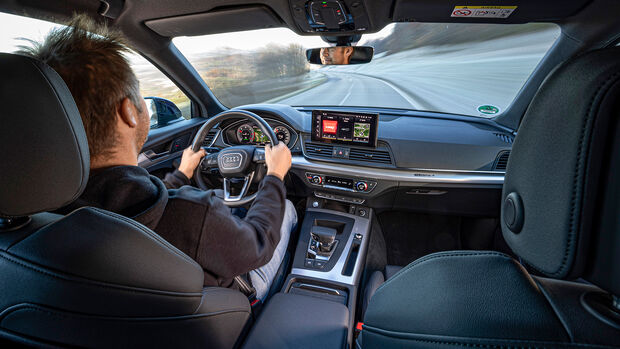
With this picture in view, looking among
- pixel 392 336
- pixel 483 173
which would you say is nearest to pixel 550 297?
pixel 392 336

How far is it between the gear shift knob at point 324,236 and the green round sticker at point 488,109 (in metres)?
1.85

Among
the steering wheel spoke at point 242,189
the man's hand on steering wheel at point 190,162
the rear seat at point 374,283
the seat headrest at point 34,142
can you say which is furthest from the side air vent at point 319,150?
the seat headrest at point 34,142

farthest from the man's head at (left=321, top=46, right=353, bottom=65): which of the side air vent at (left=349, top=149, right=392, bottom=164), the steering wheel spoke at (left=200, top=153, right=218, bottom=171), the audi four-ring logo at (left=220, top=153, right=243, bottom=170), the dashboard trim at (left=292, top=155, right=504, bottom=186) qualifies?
the steering wheel spoke at (left=200, top=153, right=218, bottom=171)

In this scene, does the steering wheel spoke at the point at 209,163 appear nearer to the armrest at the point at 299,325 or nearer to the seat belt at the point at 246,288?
the seat belt at the point at 246,288

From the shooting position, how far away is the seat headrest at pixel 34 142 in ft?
2.15

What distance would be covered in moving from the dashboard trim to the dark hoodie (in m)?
1.31

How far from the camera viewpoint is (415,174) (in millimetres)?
2449

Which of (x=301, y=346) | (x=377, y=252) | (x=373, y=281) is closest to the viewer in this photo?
(x=301, y=346)

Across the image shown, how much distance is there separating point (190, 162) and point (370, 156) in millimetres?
1504

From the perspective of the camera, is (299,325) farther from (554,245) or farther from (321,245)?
(554,245)

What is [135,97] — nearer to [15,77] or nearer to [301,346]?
[15,77]

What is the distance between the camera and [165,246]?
0.82 meters

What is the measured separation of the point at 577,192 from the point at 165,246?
0.95 meters

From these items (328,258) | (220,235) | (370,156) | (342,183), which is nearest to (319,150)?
(342,183)
